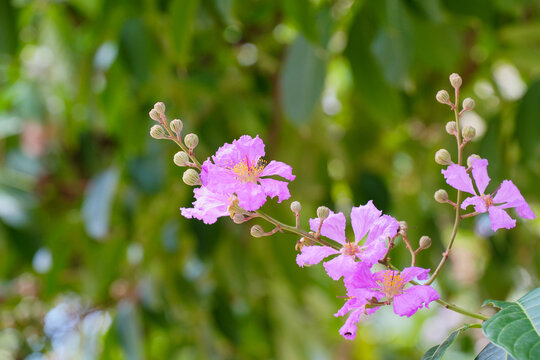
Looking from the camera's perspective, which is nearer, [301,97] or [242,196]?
[242,196]

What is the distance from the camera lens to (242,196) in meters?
0.33

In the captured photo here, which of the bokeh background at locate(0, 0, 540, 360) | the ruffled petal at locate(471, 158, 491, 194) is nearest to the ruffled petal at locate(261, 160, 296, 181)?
the ruffled petal at locate(471, 158, 491, 194)

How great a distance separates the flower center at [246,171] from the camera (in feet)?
1.13

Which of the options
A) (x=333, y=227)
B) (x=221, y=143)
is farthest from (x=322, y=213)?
(x=221, y=143)

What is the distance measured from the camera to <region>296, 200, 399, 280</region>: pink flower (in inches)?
12.7

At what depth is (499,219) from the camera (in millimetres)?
345

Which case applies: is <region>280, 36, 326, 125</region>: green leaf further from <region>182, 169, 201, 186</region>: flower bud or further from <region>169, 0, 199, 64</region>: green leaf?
<region>182, 169, 201, 186</region>: flower bud

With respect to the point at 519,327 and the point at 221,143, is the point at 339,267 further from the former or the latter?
the point at 221,143

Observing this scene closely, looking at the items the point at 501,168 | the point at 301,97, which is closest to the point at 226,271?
the point at 301,97

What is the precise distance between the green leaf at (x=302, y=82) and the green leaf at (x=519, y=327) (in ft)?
2.00

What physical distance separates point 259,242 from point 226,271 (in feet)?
0.26

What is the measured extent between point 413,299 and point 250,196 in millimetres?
98

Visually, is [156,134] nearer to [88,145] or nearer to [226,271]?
[226,271]

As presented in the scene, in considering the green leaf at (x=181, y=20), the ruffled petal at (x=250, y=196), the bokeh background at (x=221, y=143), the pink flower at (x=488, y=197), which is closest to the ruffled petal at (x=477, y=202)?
the pink flower at (x=488, y=197)
